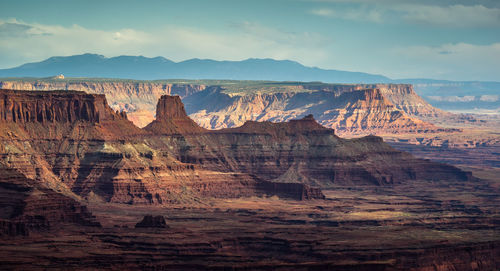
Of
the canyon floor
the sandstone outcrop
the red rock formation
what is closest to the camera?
the canyon floor

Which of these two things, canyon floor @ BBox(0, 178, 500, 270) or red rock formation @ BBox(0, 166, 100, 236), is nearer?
canyon floor @ BBox(0, 178, 500, 270)

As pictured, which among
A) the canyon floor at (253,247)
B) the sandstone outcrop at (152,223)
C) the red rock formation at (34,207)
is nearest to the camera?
the canyon floor at (253,247)

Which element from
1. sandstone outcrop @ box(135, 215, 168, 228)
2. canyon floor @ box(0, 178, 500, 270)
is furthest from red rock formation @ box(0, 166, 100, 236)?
sandstone outcrop @ box(135, 215, 168, 228)

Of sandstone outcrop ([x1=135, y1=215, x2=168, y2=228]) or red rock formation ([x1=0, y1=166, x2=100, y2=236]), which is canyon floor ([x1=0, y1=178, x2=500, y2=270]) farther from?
red rock formation ([x1=0, y1=166, x2=100, y2=236])

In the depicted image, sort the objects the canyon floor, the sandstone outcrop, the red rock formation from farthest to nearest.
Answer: the sandstone outcrop
the red rock formation
the canyon floor

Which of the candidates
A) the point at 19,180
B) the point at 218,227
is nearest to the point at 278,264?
the point at 218,227

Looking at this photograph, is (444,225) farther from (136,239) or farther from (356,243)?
(136,239)

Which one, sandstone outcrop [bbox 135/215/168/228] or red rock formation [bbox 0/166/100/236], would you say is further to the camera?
sandstone outcrop [bbox 135/215/168/228]

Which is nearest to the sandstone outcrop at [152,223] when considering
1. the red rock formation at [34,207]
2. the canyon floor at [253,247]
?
the canyon floor at [253,247]

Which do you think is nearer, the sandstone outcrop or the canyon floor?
the canyon floor

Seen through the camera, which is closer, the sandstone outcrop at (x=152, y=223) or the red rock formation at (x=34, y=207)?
the red rock formation at (x=34, y=207)

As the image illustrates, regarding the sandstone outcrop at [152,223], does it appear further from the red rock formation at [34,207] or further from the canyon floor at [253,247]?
the red rock formation at [34,207]
